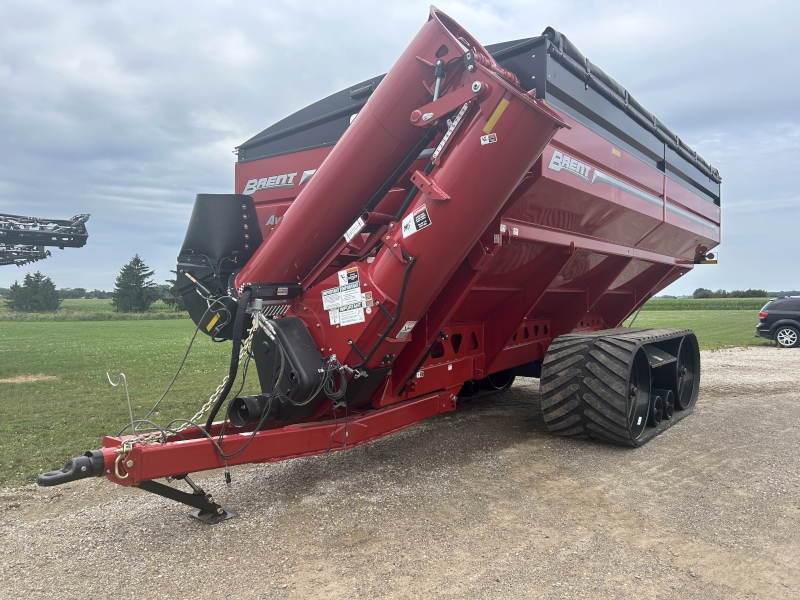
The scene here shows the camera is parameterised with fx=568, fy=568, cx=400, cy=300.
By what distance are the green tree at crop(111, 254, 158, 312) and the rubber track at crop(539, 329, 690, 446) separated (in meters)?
56.6

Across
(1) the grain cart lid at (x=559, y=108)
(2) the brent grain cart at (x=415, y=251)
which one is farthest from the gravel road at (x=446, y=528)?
(1) the grain cart lid at (x=559, y=108)

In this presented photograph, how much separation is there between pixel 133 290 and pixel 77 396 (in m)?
52.9

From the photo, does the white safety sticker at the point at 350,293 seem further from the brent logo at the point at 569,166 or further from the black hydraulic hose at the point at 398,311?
the brent logo at the point at 569,166

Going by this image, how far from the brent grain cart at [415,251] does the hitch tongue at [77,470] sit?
0.4 inches

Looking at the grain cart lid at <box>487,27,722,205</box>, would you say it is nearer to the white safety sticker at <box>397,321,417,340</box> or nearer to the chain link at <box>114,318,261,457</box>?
the white safety sticker at <box>397,321,417,340</box>

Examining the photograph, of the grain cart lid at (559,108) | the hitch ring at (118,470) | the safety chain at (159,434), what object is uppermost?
the grain cart lid at (559,108)

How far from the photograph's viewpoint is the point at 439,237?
332 cm

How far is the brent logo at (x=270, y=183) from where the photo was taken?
496 centimetres

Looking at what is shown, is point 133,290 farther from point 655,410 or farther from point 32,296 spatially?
point 655,410

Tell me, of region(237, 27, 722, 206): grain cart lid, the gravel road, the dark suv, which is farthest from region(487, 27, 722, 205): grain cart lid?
the dark suv

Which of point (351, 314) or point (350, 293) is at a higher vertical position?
point (350, 293)

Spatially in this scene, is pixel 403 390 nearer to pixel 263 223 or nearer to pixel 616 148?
pixel 263 223

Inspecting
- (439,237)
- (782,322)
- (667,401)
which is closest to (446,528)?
(439,237)

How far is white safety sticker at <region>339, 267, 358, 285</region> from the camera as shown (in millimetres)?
3521
